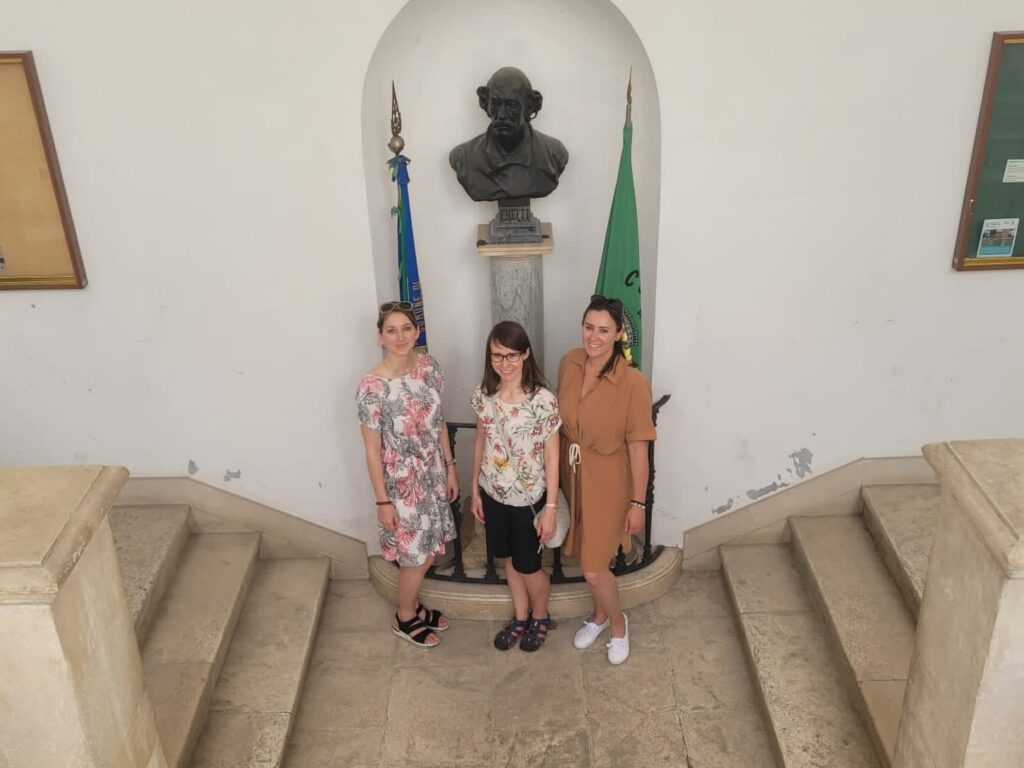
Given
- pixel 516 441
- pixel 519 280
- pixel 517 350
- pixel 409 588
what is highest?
pixel 519 280

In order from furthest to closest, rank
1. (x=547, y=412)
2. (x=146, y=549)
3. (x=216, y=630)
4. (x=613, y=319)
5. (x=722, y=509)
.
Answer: (x=722, y=509) < (x=146, y=549) < (x=216, y=630) < (x=547, y=412) < (x=613, y=319)

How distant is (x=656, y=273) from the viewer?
3.81 m

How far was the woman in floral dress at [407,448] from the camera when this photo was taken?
138 inches

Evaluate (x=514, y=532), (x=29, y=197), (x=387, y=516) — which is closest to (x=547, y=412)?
(x=514, y=532)

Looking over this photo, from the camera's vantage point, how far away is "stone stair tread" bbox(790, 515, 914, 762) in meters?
3.33

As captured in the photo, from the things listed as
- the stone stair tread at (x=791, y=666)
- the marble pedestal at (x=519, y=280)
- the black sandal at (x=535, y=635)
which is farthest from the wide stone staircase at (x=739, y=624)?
the marble pedestal at (x=519, y=280)

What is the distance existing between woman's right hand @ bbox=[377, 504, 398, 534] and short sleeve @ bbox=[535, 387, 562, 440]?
722 millimetres

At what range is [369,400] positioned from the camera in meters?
3.51

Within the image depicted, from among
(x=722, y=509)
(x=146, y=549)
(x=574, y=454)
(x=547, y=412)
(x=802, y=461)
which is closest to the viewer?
(x=547, y=412)

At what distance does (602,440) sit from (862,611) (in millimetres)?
1311

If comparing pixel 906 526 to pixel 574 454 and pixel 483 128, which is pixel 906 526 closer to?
pixel 574 454

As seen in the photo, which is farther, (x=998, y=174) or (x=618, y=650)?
(x=618, y=650)

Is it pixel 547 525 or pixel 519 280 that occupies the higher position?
pixel 519 280

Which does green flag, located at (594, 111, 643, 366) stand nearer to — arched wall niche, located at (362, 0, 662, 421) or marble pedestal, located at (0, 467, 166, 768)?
arched wall niche, located at (362, 0, 662, 421)
